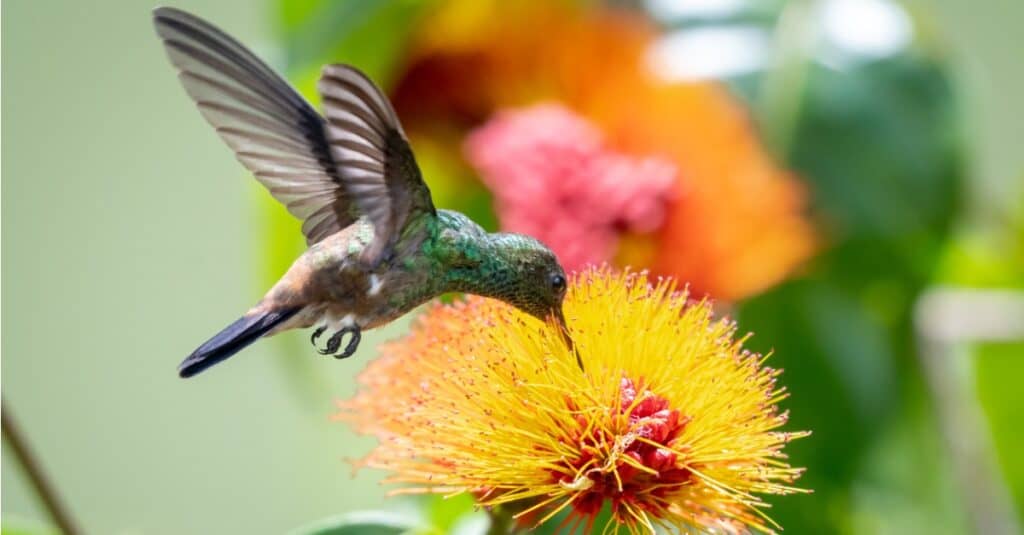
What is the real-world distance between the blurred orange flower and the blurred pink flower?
25 millimetres

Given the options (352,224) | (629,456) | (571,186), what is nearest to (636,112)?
(571,186)

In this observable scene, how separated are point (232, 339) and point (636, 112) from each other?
2.09 ft

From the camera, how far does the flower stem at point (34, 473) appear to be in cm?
62

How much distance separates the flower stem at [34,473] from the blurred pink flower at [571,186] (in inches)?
16.2

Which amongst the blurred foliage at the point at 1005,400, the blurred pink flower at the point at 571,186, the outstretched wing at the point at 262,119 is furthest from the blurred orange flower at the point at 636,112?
the blurred foliage at the point at 1005,400

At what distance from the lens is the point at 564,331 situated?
0.62 m

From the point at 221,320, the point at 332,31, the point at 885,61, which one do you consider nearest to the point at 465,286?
the point at 332,31

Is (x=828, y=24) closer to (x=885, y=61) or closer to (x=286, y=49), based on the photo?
(x=885, y=61)

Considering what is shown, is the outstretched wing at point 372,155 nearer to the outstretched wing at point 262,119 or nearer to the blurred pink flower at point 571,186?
the outstretched wing at point 262,119

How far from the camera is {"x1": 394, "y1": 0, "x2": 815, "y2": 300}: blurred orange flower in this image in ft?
3.54

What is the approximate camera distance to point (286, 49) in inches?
47.9

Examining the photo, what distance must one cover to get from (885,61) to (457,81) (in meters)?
0.42

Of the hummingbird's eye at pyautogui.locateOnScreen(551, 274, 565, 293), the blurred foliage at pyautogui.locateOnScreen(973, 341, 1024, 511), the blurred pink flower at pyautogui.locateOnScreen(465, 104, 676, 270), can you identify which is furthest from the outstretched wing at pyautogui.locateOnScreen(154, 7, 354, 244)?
the blurred foliage at pyautogui.locateOnScreen(973, 341, 1024, 511)

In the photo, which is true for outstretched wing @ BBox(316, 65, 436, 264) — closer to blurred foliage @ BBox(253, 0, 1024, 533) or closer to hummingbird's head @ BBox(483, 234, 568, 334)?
hummingbird's head @ BBox(483, 234, 568, 334)
